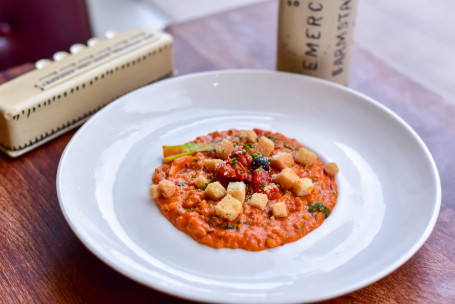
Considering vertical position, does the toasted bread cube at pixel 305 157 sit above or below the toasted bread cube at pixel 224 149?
below

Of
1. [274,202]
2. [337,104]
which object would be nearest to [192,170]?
[274,202]

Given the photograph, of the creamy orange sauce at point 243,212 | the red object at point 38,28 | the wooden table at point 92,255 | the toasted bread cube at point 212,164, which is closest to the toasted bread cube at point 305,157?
the creamy orange sauce at point 243,212

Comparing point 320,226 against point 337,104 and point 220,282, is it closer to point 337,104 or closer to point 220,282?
point 220,282

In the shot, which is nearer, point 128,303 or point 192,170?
point 128,303

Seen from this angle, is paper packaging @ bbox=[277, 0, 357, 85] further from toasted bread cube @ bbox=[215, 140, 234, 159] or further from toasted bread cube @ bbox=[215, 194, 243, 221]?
toasted bread cube @ bbox=[215, 194, 243, 221]

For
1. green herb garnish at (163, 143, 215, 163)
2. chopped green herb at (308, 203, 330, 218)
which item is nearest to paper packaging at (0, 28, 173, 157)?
green herb garnish at (163, 143, 215, 163)

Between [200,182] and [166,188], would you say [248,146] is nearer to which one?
[200,182]

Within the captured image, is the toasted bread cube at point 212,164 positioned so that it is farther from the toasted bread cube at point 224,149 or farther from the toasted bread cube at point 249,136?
A: the toasted bread cube at point 249,136
